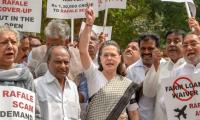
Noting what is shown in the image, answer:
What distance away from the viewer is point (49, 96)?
547 centimetres

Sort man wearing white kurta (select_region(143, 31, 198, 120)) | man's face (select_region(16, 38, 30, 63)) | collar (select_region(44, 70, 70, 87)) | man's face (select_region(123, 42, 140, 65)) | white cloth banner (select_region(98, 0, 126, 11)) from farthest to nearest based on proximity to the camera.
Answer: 1. white cloth banner (select_region(98, 0, 126, 11))
2. man's face (select_region(123, 42, 140, 65))
3. man's face (select_region(16, 38, 30, 63))
4. man wearing white kurta (select_region(143, 31, 198, 120))
5. collar (select_region(44, 70, 70, 87))

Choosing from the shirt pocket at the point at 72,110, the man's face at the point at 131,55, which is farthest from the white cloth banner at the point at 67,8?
the shirt pocket at the point at 72,110

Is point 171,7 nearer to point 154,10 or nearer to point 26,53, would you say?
point 154,10

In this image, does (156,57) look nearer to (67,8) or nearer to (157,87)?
(157,87)

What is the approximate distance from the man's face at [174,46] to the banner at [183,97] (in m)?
0.64

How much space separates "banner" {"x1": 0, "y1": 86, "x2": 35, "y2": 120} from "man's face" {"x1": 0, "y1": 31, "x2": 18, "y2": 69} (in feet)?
0.79

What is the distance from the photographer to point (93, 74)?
588cm

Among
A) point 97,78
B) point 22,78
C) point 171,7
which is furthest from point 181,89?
point 171,7

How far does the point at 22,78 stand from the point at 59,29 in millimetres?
1581

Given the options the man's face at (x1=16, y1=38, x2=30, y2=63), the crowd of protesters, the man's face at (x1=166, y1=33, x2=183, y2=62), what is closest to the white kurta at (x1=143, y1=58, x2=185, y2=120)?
the crowd of protesters

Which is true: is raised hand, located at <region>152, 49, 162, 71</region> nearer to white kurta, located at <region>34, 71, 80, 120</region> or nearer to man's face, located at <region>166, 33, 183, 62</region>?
man's face, located at <region>166, 33, 183, 62</region>

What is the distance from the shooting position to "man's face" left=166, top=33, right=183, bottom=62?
6664 mm

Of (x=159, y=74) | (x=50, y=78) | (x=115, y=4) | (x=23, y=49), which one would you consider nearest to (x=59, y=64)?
(x=50, y=78)

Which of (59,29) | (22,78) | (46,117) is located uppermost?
(59,29)
